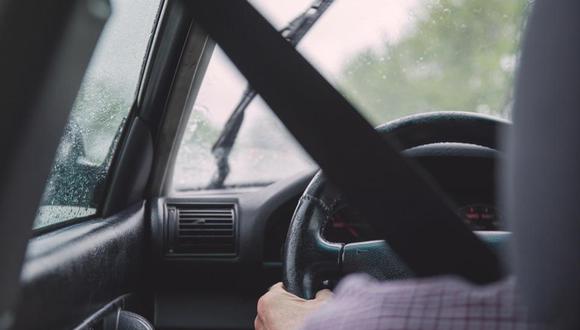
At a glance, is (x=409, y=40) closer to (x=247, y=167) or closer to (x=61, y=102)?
(x=247, y=167)

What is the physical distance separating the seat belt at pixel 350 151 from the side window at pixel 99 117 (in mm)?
1013

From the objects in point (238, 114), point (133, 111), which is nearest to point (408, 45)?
point (238, 114)

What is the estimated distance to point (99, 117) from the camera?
8.70ft

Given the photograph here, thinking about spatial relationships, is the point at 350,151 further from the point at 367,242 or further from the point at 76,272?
the point at 367,242

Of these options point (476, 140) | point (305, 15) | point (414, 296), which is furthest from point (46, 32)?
point (305, 15)

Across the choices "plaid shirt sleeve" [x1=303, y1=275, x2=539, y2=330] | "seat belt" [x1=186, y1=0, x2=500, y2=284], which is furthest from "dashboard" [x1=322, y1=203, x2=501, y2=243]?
"plaid shirt sleeve" [x1=303, y1=275, x2=539, y2=330]

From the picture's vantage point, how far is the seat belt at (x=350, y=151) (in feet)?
3.87

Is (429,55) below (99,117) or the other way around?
below

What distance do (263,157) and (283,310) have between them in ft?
7.18

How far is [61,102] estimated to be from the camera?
3.12 feet

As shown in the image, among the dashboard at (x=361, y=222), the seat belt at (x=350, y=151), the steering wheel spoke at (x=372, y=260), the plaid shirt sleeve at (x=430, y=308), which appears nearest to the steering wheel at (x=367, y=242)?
the steering wheel spoke at (x=372, y=260)

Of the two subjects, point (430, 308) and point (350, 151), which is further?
point (350, 151)

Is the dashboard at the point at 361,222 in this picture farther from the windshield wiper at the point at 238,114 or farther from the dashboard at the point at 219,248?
the windshield wiper at the point at 238,114

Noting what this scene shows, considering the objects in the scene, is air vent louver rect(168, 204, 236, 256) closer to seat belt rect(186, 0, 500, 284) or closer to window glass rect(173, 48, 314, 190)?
window glass rect(173, 48, 314, 190)
